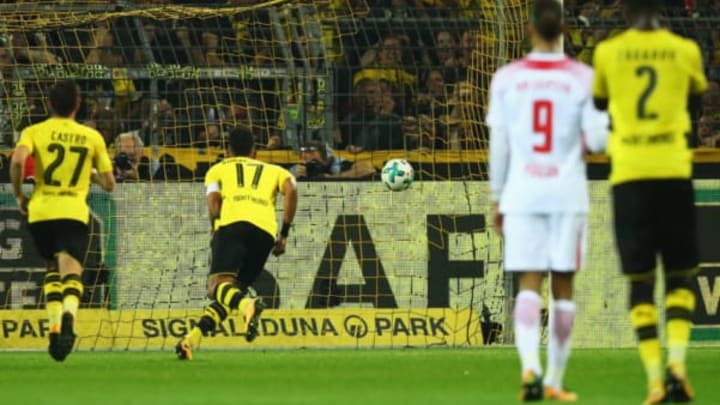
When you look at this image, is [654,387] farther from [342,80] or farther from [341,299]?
[342,80]

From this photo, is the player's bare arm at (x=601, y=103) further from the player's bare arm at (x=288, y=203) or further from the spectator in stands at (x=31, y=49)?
the spectator in stands at (x=31, y=49)

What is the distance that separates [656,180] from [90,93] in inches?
400

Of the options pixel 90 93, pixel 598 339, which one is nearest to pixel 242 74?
pixel 90 93

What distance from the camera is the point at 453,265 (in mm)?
Answer: 17531

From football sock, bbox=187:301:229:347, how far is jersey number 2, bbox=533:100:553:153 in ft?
20.1

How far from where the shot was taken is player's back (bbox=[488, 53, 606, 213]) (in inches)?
372

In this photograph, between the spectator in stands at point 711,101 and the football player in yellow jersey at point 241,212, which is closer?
the football player in yellow jersey at point 241,212

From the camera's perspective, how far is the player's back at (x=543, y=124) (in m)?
9.45

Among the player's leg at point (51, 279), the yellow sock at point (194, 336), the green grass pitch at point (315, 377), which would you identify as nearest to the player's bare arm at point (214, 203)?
the yellow sock at point (194, 336)

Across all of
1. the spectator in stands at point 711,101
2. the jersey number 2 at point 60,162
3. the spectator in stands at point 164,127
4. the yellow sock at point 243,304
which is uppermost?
the spectator in stands at point 711,101

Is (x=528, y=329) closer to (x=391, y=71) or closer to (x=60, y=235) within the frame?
(x=60, y=235)

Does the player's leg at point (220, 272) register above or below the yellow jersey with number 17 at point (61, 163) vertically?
below

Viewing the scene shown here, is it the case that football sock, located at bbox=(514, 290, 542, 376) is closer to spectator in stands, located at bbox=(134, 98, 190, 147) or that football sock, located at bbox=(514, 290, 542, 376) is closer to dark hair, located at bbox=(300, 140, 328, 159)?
dark hair, located at bbox=(300, 140, 328, 159)

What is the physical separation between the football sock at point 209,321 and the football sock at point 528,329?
5.97 m
